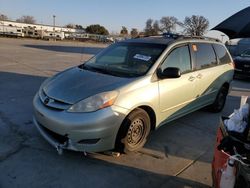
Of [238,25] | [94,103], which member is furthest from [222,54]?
[94,103]

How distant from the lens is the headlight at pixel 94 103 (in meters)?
3.41

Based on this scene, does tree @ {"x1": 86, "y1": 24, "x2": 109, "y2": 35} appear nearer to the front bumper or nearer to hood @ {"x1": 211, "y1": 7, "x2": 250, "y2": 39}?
the front bumper

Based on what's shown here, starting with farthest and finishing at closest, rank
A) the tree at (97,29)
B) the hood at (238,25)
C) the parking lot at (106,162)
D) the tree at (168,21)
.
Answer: the tree at (97,29) → the tree at (168,21) → the parking lot at (106,162) → the hood at (238,25)

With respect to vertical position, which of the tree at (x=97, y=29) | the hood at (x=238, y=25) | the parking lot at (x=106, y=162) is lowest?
the parking lot at (x=106, y=162)

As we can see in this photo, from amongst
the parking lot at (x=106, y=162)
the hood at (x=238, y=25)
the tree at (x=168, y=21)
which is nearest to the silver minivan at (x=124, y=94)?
the parking lot at (x=106, y=162)

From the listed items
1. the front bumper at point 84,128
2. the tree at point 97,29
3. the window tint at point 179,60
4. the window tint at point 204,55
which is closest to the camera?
the front bumper at point 84,128

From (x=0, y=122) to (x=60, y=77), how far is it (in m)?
1.43

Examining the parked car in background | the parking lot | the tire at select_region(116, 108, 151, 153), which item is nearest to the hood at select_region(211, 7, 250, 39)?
the tire at select_region(116, 108, 151, 153)

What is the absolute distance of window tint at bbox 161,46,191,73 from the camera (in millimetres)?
4453

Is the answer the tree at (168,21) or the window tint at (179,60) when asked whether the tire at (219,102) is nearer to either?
the window tint at (179,60)

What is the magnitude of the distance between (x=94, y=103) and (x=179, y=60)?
1.97 meters

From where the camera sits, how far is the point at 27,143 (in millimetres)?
3963

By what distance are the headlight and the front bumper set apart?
58 millimetres

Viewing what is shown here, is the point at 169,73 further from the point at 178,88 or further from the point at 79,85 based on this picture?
the point at 79,85
